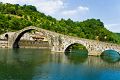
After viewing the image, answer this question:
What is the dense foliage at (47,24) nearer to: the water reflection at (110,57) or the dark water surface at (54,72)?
the water reflection at (110,57)

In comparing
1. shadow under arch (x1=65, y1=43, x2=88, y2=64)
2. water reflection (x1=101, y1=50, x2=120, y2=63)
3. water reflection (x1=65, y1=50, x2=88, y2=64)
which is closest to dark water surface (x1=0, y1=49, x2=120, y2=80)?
water reflection (x1=65, y1=50, x2=88, y2=64)

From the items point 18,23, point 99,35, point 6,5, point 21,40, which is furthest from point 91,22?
point 21,40

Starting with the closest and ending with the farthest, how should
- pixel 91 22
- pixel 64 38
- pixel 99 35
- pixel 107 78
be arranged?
pixel 107 78 < pixel 64 38 < pixel 99 35 < pixel 91 22

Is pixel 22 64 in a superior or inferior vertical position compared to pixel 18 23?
inferior

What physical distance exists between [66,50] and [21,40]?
65.9ft

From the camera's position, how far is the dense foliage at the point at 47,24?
11248 cm

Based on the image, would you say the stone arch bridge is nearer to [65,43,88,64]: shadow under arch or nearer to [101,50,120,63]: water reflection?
[65,43,88,64]: shadow under arch

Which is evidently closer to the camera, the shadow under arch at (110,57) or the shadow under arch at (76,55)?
the shadow under arch at (76,55)

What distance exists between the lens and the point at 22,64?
52.9 meters

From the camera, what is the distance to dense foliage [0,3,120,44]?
112m

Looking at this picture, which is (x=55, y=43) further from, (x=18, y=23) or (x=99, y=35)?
(x=99, y=35)

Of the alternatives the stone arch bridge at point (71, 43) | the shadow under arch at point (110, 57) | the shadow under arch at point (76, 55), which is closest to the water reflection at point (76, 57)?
the shadow under arch at point (76, 55)

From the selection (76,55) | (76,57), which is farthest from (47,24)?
(76,57)

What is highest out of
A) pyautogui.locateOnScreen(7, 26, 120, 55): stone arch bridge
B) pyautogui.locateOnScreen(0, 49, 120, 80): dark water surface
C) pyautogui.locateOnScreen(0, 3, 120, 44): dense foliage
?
pyautogui.locateOnScreen(0, 3, 120, 44): dense foliage
